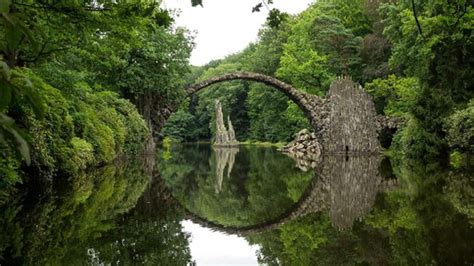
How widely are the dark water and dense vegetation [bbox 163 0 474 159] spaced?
2.07m

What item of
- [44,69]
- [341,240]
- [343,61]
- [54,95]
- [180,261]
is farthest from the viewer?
[343,61]

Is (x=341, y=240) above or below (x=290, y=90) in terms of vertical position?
below

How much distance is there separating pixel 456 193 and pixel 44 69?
683cm

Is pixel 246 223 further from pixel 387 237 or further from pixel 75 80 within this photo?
pixel 75 80

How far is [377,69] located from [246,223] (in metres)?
27.8

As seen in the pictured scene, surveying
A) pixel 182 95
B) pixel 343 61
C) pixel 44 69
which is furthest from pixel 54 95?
pixel 343 61

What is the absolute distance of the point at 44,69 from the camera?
7.80m

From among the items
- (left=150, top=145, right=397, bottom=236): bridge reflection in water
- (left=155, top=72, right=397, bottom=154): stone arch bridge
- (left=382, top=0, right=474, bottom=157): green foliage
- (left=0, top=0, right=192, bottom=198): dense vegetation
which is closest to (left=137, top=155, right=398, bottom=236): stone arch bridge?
(left=150, top=145, right=397, bottom=236): bridge reflection in water

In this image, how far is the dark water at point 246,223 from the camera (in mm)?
4199

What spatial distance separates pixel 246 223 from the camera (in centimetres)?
654

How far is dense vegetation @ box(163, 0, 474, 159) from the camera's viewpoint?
16219 mm

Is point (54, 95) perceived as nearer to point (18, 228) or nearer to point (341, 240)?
point (18, 228)

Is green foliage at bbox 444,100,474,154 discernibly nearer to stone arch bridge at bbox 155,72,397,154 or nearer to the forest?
the forest

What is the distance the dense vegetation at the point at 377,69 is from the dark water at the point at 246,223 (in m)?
2.07
